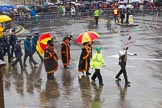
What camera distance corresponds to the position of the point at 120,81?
1547cm

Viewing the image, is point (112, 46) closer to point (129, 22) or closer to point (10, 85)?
point (10, 85)

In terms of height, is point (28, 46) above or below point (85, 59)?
above

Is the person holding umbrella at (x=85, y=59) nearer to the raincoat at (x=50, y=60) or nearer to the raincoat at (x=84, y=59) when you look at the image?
the raincoat at (x=84, y=59)

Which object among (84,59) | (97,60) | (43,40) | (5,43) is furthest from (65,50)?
(5,43)

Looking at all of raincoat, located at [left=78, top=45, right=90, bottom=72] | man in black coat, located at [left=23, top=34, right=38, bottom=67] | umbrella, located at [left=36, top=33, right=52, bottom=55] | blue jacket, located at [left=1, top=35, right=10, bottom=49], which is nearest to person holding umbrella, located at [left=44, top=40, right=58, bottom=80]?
raincoat, located at [left=78, top=45, right=90, bottom=72]

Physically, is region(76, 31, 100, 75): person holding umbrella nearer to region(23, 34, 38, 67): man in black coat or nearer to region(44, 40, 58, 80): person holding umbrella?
region(44, 40, 58, 80): person holding umbrella

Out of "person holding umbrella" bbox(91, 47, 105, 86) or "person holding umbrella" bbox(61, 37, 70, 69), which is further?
"person holding umbrella" bbox(61, 37, 70, 69)

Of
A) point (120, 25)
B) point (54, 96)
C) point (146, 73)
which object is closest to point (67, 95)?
point (54, 96)

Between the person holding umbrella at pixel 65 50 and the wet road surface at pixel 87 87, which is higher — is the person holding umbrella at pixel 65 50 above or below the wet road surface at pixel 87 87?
above

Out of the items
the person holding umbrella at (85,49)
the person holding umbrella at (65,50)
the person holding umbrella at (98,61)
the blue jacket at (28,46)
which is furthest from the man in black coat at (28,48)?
the person holding umbrella at (98,61)

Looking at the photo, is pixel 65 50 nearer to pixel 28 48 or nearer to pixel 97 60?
pixel 28 48

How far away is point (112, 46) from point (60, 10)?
2155 centimetres

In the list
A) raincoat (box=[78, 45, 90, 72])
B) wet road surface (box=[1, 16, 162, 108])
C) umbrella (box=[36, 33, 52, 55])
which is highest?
umbrella (box=[36, 33, 52, 55])

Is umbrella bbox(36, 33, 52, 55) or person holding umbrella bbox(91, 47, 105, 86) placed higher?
umbrella bbox(36, 33, 52, 55)
